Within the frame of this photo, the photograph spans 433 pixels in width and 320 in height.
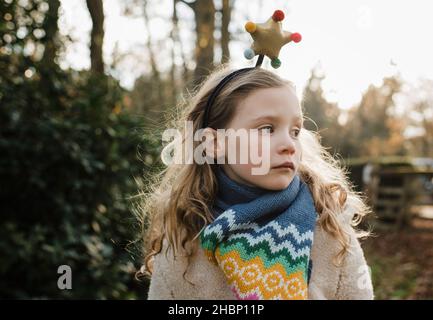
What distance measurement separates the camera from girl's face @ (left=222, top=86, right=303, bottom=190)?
1635 millimetres

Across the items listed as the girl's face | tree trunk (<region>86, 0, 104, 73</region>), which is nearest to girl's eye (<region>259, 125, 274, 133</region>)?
the girl's face

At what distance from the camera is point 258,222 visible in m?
1.65

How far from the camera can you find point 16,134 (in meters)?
3.28

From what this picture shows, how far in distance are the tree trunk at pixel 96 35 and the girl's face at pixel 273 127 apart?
190cm

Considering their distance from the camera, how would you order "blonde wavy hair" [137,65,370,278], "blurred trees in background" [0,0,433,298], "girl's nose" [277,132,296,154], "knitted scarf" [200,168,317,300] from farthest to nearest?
"blurred trees in background" [0,0,433,298] < "blonde wavy hair" [137,65,370,278] < "girl's nose" [277,132,296,154] < "knitted scarf" [200,168,317,300]

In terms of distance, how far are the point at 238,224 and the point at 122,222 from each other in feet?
7.57

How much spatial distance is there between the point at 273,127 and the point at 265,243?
40cm

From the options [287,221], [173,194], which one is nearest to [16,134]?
[173,194]

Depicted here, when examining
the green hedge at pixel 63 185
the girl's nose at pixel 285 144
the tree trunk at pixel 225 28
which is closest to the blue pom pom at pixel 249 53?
the girl's nose at pixel 285 144

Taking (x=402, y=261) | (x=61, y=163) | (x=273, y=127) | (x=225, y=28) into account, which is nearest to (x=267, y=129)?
(x=273, y=127)

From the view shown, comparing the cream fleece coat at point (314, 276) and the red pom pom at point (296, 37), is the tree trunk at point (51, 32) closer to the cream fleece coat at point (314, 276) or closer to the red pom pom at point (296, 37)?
the red pom pom at point (296, 37)

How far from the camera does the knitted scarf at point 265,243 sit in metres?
1.52

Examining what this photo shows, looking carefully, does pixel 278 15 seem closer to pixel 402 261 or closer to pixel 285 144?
pixel 285 144

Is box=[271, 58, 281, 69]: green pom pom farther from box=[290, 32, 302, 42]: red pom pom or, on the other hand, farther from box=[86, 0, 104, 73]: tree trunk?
box=[86, 0, 104, 73]: tree trunk
